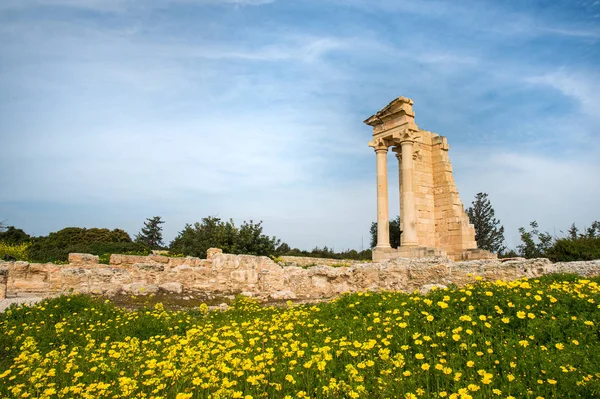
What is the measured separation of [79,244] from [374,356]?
1339 inches

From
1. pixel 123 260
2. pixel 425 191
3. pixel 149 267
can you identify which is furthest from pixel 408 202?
pixel 123 260

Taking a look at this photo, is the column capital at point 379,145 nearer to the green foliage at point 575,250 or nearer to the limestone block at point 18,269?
the green foliage at point 575,250

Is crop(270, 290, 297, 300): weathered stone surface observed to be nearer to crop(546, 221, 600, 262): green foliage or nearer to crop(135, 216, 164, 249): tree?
crop(546, 221, 600, 262): green foliage

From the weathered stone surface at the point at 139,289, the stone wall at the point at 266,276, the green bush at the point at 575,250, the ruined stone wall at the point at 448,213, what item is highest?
the ruined stone wall at the point at 448,213

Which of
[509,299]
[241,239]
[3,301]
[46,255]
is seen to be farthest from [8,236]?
[509,299]

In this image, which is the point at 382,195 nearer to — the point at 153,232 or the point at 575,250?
the point at 575,250


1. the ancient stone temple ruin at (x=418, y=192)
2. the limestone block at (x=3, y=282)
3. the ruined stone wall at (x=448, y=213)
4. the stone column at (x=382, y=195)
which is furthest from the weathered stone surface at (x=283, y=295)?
the ruined stone wall at (x=448, y=213)

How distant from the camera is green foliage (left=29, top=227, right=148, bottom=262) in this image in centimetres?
3050

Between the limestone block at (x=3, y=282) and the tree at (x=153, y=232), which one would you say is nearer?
the limestone block at (x=3, y=282)

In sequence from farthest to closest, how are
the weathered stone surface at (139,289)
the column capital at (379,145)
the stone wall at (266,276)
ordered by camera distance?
the column capital at (379,145)
the weathered stone surface at (139,289)
the stone wall at (266,276)

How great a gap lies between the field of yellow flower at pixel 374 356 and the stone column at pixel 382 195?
14.4 meters

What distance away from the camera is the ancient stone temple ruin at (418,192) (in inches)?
778

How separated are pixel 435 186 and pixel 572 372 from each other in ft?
58.6

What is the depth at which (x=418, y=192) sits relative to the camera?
67.9 ft
